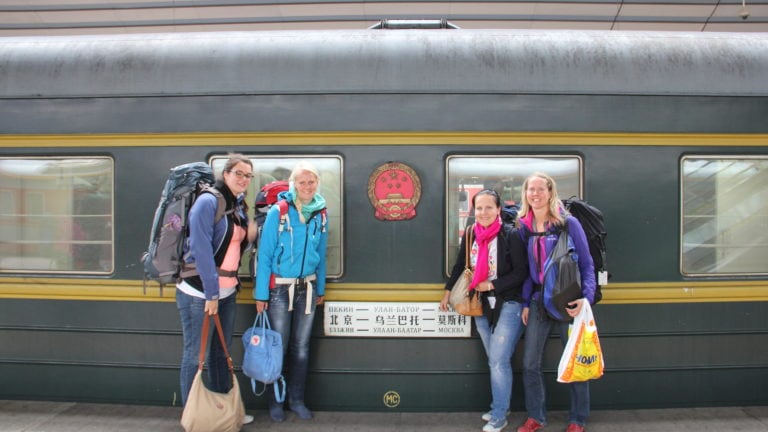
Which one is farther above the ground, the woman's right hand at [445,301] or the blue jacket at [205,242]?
the blue jacket at [205,242]

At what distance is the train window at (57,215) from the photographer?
13.3 feet

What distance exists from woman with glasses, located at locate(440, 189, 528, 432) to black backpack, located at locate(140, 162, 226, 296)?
1654 mm

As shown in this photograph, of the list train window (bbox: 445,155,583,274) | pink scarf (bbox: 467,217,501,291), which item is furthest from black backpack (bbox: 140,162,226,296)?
pink scarf (bbox: 467,217,501,291)

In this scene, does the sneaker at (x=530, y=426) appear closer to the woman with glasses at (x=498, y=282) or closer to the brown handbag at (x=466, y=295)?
the woman with glasses at (x=498, y=282)

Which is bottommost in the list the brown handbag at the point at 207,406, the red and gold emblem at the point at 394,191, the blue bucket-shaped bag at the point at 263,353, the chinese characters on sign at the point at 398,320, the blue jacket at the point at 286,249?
the brown handbag at the point at 207,406

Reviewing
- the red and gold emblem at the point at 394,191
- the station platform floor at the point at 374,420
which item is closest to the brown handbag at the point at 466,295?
the red and gold emblem at the point at 394,191

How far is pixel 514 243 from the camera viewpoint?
3.54m

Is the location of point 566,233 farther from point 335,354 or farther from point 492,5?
point 492,5

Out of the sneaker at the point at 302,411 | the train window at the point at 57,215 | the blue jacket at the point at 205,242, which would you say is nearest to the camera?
the blue jacket at the point at 205,242

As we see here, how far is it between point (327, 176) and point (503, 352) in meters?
1.69

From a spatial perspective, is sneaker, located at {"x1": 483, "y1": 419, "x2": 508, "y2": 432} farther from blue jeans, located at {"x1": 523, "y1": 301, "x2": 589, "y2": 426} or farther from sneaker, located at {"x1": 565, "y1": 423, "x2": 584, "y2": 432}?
sneaker, located at {"x1": 565, "y1": 423, "x2": 584, "y2": 432}

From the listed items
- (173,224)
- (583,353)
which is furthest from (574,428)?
(173,224)

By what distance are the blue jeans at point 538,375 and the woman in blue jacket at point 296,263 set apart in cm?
140

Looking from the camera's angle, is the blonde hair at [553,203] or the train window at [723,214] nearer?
the blonde hair at [553,203]
